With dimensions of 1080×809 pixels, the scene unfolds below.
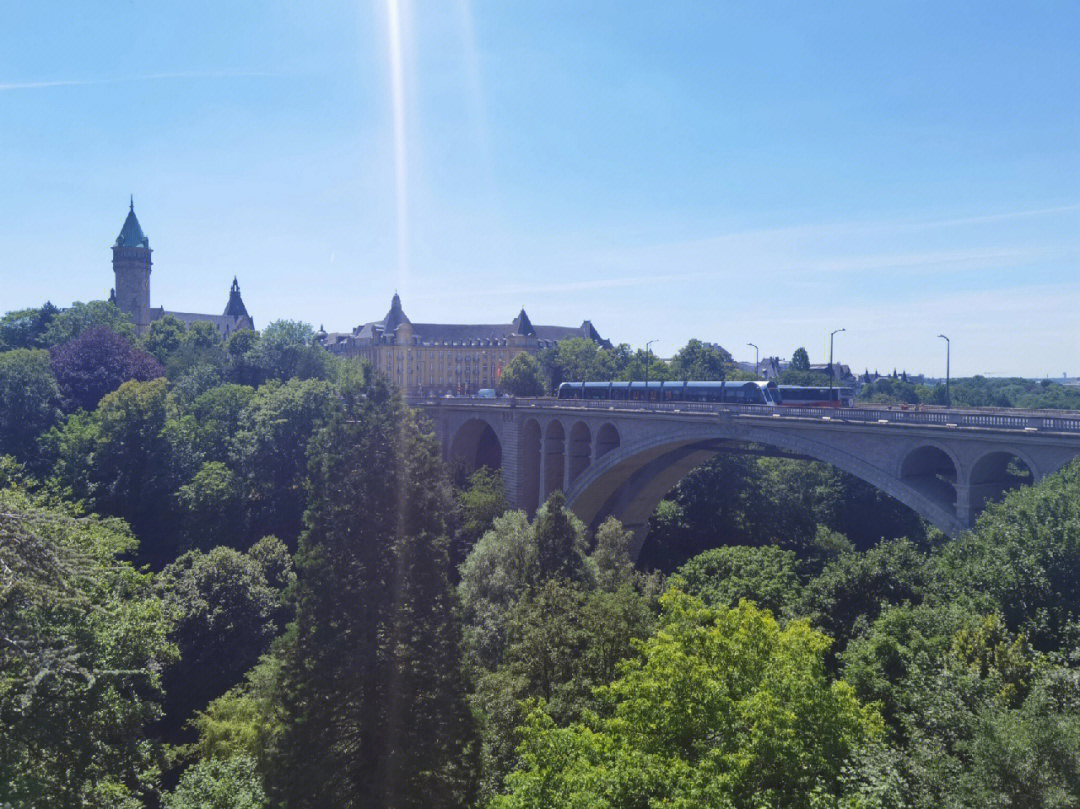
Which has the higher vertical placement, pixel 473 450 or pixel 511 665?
pixel 473 450

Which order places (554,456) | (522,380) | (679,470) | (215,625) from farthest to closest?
(522,380) < (554,456) < (679,470) < (215,625)

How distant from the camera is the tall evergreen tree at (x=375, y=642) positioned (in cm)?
1786

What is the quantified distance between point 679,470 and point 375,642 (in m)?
31.7

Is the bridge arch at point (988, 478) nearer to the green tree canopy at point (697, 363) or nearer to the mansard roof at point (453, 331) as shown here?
the green tree canopy at point (697, 363)

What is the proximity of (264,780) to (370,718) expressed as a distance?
293 centimetres

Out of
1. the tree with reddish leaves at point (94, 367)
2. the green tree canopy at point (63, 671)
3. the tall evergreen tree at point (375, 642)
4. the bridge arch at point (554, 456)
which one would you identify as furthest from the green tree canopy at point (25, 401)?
the green tree canopy at point (63, 671)

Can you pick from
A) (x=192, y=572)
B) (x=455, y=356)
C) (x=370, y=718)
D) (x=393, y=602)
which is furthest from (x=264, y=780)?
(x=455, y=356)

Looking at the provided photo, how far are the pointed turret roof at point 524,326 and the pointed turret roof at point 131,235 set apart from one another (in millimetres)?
58835

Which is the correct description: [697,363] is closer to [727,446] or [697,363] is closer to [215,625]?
[727,446]

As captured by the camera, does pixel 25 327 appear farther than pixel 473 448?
Yes

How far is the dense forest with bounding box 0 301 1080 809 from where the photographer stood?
12.2 m

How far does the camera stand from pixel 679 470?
48.2 metres

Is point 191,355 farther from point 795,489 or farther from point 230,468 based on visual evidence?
point 795,489

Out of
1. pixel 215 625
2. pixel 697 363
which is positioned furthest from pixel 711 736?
pixel 697 363
